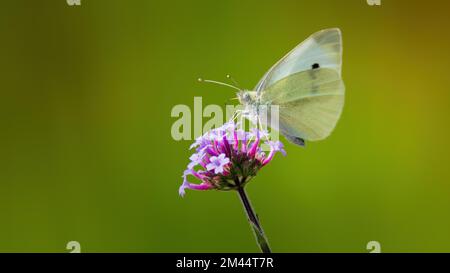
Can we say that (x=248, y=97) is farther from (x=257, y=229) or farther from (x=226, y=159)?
(x=257, y=229)

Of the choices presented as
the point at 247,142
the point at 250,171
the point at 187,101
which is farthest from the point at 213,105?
the point at 250,171

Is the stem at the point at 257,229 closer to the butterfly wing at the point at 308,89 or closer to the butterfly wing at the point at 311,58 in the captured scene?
the butterfly wing at the point at 308,89

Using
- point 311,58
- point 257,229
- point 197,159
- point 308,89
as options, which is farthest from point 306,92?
point 257,229

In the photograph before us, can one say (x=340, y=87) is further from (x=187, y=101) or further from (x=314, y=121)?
(x=187, y=101)

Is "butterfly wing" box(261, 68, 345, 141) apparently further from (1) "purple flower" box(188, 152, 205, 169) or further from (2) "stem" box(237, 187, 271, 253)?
(2) "stem" box(237, 187, 271, 253)

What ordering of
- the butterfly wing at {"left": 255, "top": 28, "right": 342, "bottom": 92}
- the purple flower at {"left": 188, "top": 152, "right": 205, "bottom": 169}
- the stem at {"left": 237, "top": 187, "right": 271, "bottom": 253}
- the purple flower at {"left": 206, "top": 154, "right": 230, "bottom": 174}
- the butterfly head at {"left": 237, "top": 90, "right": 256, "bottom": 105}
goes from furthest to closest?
1. the butterfly head at {"left": 237, "top": 90, "right": 256, "bottom": 105}
2. the butterfly wing at {"left": 255, "top": 28, "right": 342, "bottom": 92}
3. the purple flower at {"left": 188, "top": 152, "right": 205, "bottom": 169}
4. the purple flower at {"left": 206, "top": 154, "right": 230, "bottom": 174}
5. the stem at {"left": 237, "top": 187, "right": 271, "bottom": 253}

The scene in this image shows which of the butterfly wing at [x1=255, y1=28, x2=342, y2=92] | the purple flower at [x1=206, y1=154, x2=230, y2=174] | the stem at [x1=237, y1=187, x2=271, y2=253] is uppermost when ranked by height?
the butterfly wing at [x1=255, y1=28, x2=342, y2=92]

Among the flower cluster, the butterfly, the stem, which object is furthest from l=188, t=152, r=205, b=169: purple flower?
the butterfly
